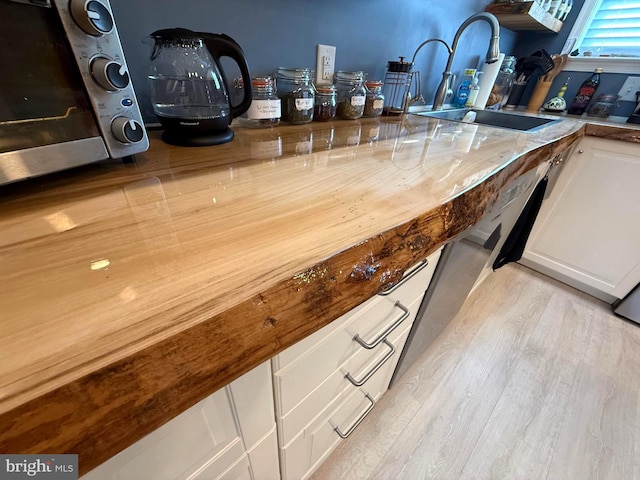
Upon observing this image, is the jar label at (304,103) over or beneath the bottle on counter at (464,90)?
beneath

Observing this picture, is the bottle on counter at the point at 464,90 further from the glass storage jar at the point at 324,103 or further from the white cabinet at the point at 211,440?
the white cabinet at the point at 211,440

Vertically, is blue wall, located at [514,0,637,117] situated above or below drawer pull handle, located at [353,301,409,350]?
above

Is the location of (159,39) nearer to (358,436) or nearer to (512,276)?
(358,436)

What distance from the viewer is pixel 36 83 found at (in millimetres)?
313

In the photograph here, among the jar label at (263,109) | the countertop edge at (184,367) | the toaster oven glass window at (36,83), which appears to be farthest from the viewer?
the jar label at (263,109)

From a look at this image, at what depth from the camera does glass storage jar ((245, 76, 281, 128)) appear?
2.20 ft

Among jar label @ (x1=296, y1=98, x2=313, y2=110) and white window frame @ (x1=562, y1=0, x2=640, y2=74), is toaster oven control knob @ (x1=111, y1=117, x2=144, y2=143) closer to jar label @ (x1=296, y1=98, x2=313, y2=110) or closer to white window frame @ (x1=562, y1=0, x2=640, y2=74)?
jar label @ (x1=296, y1=98, x2=313, y2=110)

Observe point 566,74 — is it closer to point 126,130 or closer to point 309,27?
point 309,27

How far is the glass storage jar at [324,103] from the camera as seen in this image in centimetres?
81

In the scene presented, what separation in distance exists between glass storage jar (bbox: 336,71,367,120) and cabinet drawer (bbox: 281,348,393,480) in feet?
2.71

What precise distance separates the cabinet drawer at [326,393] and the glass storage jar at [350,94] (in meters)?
0.66

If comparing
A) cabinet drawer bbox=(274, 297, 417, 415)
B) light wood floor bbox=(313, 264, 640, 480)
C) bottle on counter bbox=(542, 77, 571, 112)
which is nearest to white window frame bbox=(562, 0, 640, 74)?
bottle on counter bbox=(542, 77, 571, 112)

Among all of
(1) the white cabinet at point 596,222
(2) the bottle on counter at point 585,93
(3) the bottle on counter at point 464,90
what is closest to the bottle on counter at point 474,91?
(3) the bottle on counter at point 464,90

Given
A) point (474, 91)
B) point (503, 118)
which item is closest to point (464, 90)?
point (474, 91)
